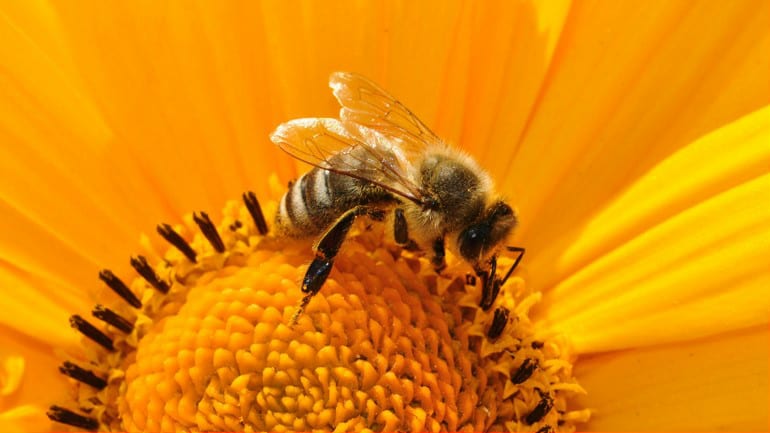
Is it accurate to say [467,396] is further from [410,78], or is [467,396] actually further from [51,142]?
[51,142]

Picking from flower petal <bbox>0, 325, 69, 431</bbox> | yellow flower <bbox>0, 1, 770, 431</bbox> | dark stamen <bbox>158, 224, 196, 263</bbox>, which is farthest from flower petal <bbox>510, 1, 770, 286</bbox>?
flower petal <bbox>0, 325, 69, 431</bbox>

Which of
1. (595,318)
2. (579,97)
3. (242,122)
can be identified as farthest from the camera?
(242,122)

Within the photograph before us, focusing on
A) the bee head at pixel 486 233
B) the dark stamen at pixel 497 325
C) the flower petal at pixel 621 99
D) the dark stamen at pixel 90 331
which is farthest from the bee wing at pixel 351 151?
the dark stamen at pixel 90 331

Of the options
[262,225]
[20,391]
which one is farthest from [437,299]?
[20,391]

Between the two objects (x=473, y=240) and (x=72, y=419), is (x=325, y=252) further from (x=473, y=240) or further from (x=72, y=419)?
(x=72, y=419)

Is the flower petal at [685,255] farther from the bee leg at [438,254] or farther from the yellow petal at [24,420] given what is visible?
the yellow petal at [24,420]

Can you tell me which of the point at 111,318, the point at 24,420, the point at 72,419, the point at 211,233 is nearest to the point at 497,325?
the point at 211,233
